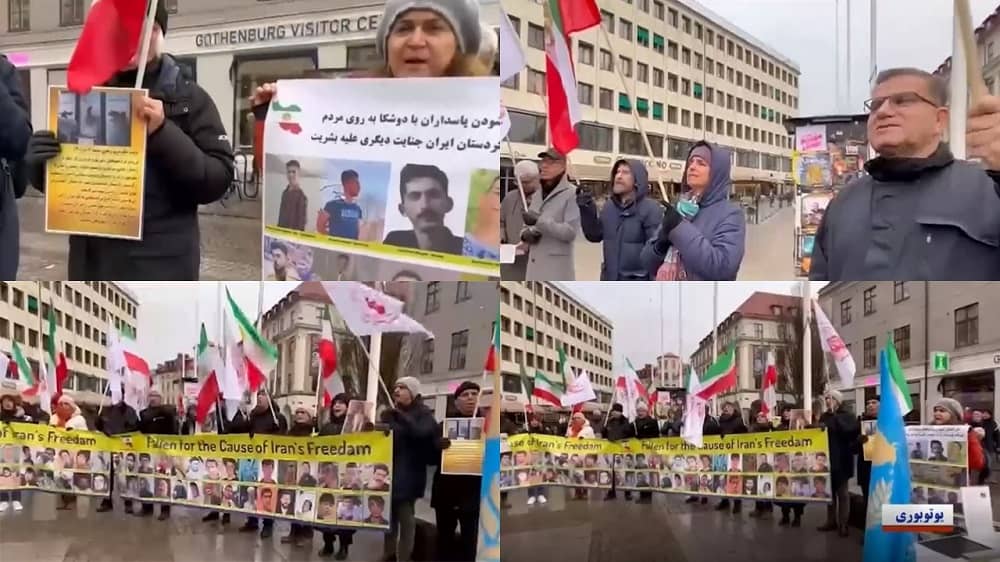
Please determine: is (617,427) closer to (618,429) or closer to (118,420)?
(618,429)

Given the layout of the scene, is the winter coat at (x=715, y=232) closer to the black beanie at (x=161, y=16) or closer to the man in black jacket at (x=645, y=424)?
the man in black jacket at (x=645, y=424)

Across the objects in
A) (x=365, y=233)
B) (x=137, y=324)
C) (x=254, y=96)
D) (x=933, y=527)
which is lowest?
(x=933, y=527)

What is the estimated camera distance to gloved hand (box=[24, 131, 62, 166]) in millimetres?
Answer: 2523

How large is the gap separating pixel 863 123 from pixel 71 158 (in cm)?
233

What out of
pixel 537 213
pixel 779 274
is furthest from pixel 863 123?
pixel 537 213

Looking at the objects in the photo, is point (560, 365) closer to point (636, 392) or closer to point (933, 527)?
point (636, 392)

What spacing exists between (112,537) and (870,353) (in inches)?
95.9

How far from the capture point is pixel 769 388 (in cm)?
253

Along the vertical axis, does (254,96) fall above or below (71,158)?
above

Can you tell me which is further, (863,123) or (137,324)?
(137,324)

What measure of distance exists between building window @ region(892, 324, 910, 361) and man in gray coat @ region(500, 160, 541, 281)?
43.5 inches

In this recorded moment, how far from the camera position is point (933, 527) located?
2.51 meters

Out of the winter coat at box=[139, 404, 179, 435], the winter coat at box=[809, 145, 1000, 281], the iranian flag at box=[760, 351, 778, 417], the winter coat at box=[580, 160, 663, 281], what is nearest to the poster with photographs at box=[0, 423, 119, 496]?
the winter coat at box=[139, 404, 179, 435]

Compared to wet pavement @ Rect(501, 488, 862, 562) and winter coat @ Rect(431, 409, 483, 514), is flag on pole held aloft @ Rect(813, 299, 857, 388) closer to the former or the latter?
wet pavement @ Rect(501, 488, 862, 562)
